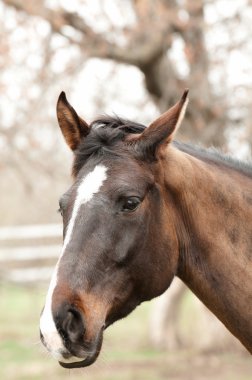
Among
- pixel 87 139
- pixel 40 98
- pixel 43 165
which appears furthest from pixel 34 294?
pixel 87 139

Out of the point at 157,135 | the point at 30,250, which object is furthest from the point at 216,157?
the point at 30,250

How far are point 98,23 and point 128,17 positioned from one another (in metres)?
0.45

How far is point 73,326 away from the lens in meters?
3.64

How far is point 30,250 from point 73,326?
16757 millimetres

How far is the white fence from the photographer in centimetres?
1955

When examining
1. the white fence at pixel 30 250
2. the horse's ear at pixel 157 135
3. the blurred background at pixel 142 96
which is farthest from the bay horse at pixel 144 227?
the white fence at pixel 30 250

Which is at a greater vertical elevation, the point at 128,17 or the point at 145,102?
the point at 128,17

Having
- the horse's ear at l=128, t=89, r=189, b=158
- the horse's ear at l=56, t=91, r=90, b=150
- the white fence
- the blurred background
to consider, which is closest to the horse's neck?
the horse's ear at l=128, t=89, r=189, b=158

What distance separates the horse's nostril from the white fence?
1570cm

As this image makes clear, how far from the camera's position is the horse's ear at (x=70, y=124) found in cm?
437

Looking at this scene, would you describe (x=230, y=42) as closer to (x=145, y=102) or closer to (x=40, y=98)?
(x=145, y=102)

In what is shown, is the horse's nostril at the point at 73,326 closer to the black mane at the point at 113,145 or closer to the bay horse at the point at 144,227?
the bay horse at the point at 144,227

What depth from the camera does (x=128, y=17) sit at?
10180 mm

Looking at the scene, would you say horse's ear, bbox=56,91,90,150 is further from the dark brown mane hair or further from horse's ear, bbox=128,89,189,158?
horse's ear, bbox=128,89,189,158
